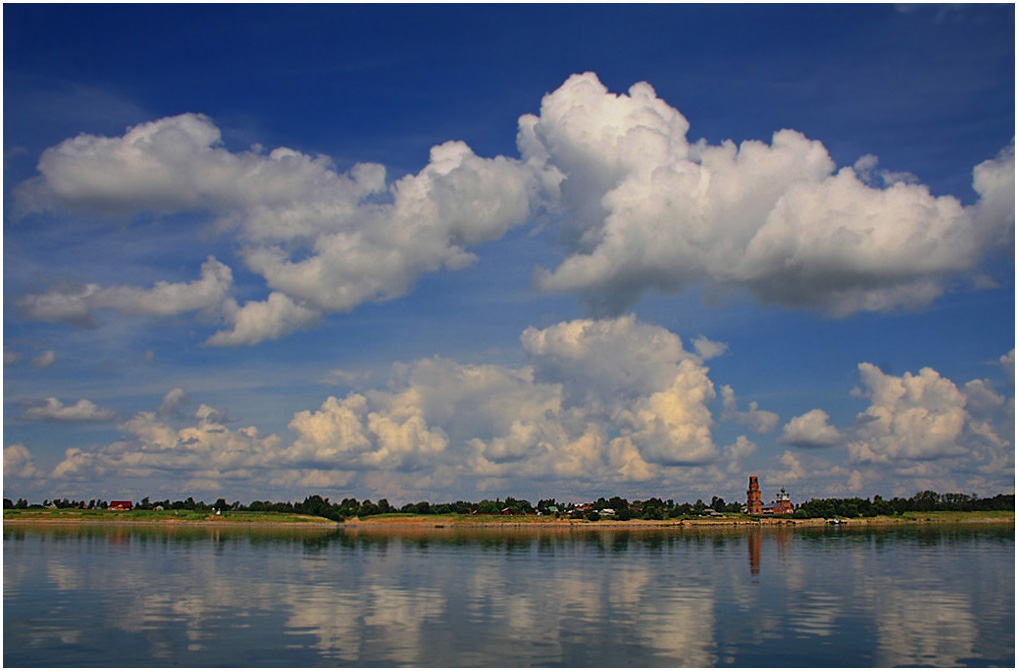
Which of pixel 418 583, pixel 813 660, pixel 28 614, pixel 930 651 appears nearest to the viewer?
pixel 813 660

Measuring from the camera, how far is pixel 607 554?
15275 cm

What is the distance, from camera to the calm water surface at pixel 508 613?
5384 cm

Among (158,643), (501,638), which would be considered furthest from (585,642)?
(158,643)

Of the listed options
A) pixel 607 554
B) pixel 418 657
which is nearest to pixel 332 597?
pixel 418 657

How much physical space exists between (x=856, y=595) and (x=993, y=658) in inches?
1185

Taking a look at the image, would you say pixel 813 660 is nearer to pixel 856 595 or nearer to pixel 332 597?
pixel 856 595

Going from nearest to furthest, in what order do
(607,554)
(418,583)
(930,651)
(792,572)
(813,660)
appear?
1. (813,660)
2. (930,651)
3. (418,583)
4. (792,572)
5. (607,554)

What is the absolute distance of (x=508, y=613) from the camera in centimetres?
7094

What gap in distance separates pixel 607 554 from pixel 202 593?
8501 cm

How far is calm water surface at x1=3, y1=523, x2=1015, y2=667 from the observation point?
53.8 meters

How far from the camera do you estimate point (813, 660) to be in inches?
A: 2066

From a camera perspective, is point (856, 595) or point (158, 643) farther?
point (856, 595)

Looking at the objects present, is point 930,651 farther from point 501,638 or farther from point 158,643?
point 158,643

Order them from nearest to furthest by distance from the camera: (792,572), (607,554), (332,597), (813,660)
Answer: (813,660) < (332,597) < (792,572) < (607,554)
